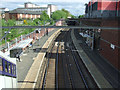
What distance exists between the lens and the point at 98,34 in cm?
1482

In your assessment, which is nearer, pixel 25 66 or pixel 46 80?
pixel 46 80

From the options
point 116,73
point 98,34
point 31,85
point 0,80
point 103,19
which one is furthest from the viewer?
point 98,34

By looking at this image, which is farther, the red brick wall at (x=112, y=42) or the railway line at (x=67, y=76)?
the red brick wall at (x=112, y=42)

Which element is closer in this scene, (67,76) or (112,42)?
(67,76)

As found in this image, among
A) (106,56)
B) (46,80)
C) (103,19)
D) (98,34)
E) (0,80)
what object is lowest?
(46,80)

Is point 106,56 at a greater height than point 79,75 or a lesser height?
greater

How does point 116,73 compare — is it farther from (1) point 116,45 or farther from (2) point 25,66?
(2) point 25,66

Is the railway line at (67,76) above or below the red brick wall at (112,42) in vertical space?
below

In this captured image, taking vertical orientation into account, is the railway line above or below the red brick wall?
below

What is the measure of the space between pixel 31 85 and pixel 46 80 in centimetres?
135

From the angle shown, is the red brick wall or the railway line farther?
the red brick wall

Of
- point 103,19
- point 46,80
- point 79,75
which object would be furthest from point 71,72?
point 103,19

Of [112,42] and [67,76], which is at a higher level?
[112,42]

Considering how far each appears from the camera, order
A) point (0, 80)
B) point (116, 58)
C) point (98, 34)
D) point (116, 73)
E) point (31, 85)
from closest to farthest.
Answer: point (0, 80) → point (31, 85) → point (116, 73) → point (116, 58) → point (98, 34)
